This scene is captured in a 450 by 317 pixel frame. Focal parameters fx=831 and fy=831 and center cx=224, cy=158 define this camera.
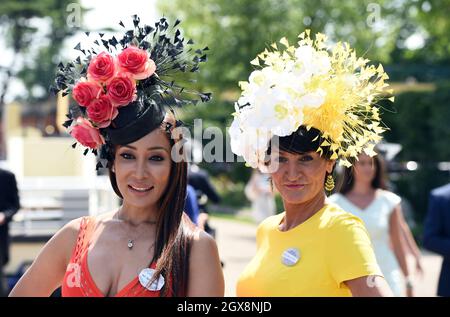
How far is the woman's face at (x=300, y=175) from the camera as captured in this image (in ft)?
10.2

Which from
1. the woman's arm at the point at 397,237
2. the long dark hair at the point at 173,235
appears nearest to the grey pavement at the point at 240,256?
the woman's arm at the point at 397,237

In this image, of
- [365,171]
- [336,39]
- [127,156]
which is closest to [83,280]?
[127,156]

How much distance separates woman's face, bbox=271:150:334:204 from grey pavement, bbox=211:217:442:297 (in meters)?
3.61

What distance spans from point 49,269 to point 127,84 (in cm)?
70

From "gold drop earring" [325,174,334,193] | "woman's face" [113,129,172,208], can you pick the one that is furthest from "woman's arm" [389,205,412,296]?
"woman's face" [113,129,172,208]

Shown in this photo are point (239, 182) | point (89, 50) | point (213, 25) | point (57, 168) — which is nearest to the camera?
point (89, 50)

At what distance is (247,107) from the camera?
120 inches

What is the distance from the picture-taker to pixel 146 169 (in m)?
2.81

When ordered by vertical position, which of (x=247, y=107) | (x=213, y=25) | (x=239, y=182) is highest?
(x=213, y=25)

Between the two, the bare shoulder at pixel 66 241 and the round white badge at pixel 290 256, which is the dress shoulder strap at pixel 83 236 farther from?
the round white badge at pixel 290 256
